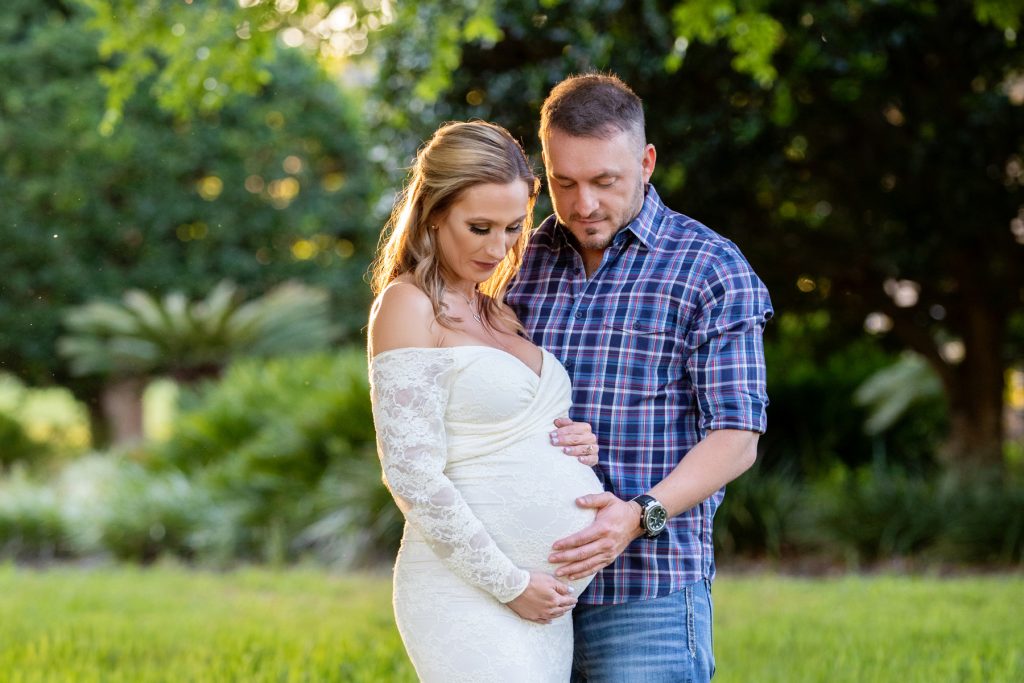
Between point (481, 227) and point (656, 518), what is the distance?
760mm

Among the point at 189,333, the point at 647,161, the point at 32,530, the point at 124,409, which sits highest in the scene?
the point at 647,161

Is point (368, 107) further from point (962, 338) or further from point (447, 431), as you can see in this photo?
point (447, 431)

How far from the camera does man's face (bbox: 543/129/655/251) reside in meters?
2.86

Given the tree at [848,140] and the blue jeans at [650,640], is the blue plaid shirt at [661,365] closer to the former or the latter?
the blue jeans at [650,640]

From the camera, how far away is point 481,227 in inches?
106

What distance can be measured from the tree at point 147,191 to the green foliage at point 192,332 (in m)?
2.32

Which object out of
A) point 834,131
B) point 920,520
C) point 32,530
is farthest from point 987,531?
point 32,530

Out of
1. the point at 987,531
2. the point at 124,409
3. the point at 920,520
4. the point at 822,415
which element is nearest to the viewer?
the point at 987,531

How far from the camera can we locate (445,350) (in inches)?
101


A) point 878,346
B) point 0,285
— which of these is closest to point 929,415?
point 878,346

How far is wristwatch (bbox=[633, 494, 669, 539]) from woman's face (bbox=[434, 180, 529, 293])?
0.63 m

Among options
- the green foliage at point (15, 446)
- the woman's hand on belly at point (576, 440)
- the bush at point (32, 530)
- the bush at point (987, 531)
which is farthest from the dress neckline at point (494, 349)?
the green foliage at point (15, 446)

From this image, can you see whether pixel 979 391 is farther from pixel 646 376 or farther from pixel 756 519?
pixel 646 376

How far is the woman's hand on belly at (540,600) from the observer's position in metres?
2.57
